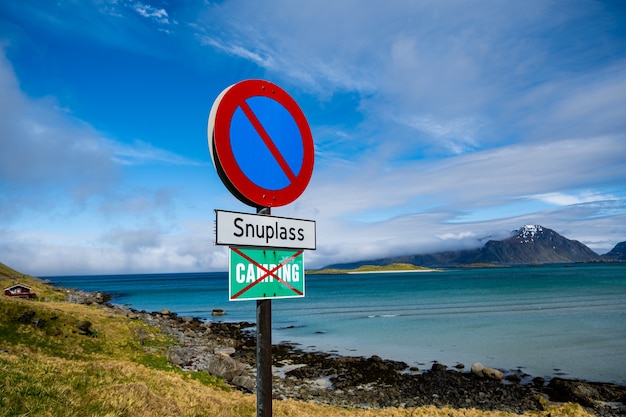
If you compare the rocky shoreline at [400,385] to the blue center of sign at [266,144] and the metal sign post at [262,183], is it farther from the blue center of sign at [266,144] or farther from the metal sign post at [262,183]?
the blue center of sign at [266,144]

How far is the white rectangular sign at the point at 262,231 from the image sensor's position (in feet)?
12.4

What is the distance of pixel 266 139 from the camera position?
164 inches

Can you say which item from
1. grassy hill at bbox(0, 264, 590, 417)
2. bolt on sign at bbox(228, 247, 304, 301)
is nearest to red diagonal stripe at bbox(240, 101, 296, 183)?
bolt on sign at bbox(228, 247, 304, 301)

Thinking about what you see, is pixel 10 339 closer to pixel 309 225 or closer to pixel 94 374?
pixel 94 374

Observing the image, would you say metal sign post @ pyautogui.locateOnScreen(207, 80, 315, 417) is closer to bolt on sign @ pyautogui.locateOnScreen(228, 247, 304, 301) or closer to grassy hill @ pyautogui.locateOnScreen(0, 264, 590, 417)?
bolt on sign @ pyautogui.locateOnScreen(228, 247, 304, 301)

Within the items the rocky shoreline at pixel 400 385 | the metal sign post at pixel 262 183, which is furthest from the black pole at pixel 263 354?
the rocky shoreline at pixel 400 385

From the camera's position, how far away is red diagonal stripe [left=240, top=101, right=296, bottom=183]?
4.04m

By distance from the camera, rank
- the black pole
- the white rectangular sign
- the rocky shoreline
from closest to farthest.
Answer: the white rectangular sign < the black pole < the rocky shoreline

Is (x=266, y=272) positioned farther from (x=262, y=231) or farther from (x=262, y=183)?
(x=262, y=183)

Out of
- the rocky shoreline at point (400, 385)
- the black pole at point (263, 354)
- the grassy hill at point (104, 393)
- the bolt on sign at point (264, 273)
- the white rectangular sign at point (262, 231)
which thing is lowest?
the rocky shoreline at point (400, 385)

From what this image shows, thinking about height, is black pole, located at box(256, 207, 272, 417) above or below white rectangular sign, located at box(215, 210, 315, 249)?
below

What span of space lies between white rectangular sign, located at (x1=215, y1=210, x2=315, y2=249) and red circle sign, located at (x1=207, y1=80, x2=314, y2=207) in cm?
21

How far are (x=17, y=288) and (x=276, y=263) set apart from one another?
172 feet

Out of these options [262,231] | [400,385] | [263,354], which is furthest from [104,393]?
[400,385]
